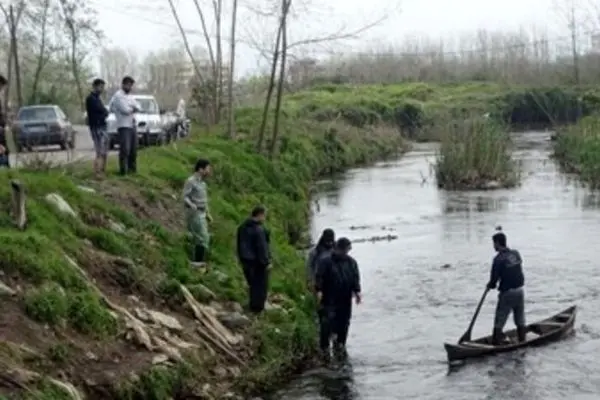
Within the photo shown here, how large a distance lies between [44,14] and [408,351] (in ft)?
144

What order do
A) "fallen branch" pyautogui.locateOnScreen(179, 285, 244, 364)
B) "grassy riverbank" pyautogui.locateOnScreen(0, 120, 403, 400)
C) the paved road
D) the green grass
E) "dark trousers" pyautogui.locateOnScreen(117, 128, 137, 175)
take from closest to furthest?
"grassy riverbank" pyautogui.locateOnScreen(0, 120, 403, 400) → "fallen branch" pyautogui.locateOnScreen(179, 285, 244, 364) → the paved road → "dark trousers" pyautogui.locateOnScreen(117, 128, 137, 175) → the green grass

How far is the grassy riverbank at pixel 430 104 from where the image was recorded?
69.1 m

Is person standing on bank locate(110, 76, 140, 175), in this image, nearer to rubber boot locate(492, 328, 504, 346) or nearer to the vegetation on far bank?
rubber boot locate(492, 328, 504, 346)

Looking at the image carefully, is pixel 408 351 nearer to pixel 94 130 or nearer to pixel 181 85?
pixel 94 130

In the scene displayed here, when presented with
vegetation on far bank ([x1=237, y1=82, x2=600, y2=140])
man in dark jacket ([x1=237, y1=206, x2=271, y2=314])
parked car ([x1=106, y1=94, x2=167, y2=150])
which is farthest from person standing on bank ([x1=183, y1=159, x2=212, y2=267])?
vegetation on far bank ([x1=237, y1=82, x2=600, y2=140])

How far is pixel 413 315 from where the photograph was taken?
20516 millimetres

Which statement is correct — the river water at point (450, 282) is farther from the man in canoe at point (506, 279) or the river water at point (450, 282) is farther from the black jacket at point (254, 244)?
the black jacket at point (254, 244)

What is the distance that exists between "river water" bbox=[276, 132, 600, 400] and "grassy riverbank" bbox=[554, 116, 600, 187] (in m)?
1.01

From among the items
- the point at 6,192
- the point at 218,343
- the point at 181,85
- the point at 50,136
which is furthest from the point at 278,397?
the point at 181,85

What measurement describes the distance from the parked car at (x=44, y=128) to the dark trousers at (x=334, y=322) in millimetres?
16214

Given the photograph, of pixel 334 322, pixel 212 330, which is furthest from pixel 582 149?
pixel 212 330

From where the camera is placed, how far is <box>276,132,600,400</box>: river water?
1554cm

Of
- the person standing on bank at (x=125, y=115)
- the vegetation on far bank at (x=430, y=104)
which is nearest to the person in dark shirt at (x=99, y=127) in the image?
the person standing on bank at (x=125, y=115)

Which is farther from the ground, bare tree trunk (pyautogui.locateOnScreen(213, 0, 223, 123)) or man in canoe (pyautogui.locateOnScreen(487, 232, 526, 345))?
bare tree trunk (pyautogui.locateOnScreen(213, 0, 223, 123))
